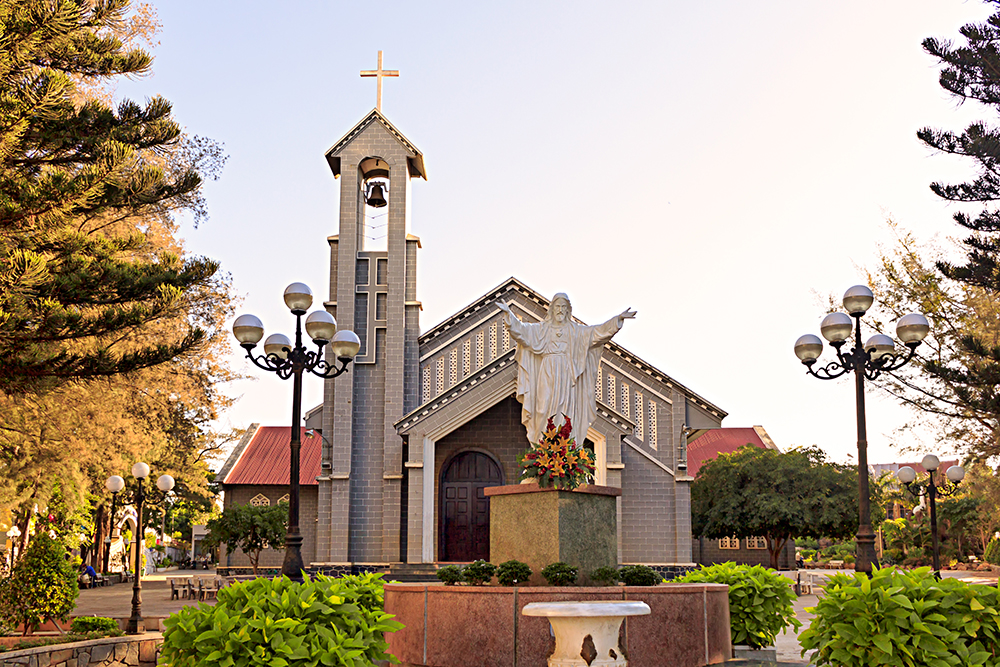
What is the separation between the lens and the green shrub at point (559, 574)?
32.7 ft

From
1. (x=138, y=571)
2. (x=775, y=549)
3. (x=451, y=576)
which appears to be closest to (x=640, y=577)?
(x=451, y=576)

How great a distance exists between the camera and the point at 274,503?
121 ft

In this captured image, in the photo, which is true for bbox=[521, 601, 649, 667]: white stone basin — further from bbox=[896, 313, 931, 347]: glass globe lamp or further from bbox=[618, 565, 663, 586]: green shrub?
bbox=[896, 313, 931, 347]: glass globe lamp

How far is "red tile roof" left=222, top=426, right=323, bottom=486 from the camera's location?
3697 centimetres

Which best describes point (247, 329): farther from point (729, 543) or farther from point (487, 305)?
point (729, 543)

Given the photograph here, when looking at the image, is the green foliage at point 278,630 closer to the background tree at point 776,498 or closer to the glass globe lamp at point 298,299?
the glass globe lamp at point 298,299

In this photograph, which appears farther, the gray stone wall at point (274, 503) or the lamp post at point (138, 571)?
the gray stone wall at point (274, 503)

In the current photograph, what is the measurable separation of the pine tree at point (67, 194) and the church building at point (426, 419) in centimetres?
952

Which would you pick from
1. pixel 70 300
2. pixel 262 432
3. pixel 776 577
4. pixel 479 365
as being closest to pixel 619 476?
pixel 479 365

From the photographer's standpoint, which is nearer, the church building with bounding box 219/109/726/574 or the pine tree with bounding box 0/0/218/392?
the pine tree with bounding box 0/0/218/392

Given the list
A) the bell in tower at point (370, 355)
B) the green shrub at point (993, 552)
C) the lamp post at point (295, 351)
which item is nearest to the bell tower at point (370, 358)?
the bell in tower at point (370, 355)

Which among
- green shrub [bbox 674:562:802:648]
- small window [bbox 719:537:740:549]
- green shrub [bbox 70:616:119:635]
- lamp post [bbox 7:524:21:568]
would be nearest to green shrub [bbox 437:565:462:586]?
green shrub [bbox 674:562:802:648]

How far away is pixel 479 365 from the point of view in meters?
25.1

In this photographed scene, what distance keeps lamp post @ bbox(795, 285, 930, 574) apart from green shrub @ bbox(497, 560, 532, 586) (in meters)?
4.33
